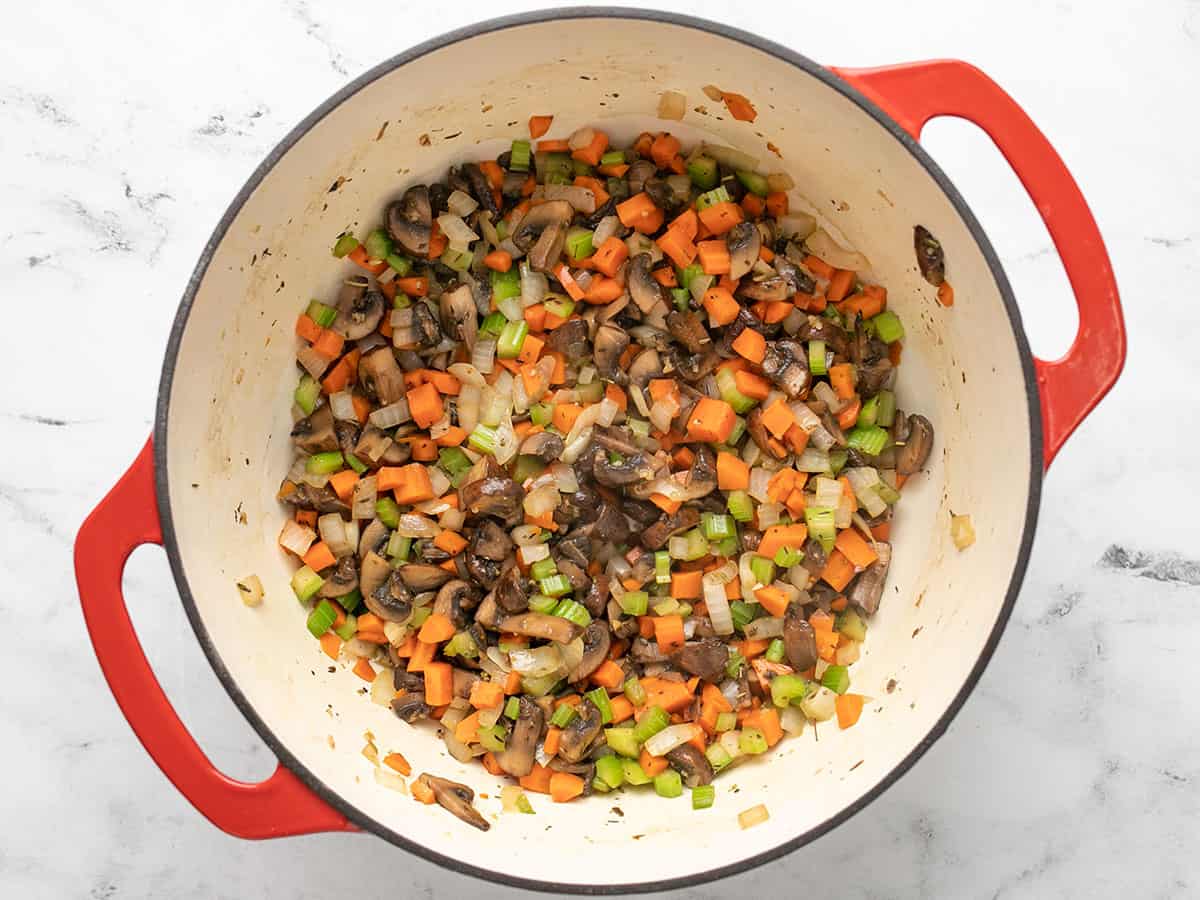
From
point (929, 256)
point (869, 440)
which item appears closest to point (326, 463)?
point (869, 440)

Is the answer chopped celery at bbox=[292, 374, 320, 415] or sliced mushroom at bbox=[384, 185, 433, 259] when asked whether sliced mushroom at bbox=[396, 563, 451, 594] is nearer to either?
chopped celery at bbox=[292, 374, 320, 415]

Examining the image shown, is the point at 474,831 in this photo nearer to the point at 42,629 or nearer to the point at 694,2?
the point at 42,629

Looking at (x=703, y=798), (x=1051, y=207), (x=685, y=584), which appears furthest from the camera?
(x=685, y=584)

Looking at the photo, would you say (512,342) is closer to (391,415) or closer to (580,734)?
(391,415)

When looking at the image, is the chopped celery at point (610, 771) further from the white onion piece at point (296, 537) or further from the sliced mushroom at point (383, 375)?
the sliced mushroom at point (383, 375)

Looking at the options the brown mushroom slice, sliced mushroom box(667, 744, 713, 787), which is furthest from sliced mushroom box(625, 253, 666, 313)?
the brown mushroom slice
